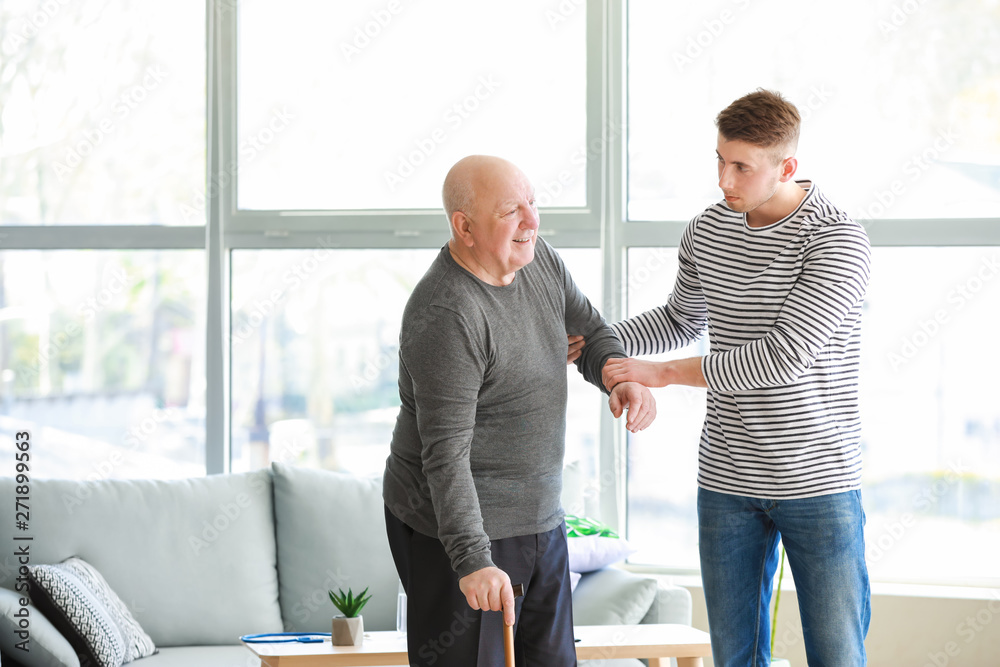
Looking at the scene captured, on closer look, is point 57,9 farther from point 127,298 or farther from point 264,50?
point 127,298

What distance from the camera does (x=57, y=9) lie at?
3.67 metres

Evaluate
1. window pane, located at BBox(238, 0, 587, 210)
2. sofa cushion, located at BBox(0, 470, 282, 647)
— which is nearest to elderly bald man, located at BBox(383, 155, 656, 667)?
sofa cushion, located at BBox(0, 470, 282, 647)

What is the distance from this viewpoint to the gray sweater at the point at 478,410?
5.23 feet

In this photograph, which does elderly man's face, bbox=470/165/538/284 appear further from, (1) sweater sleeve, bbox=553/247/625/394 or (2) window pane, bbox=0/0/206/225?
(2) window pane, bbox=0/0/206/225

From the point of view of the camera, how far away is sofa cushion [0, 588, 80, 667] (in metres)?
2.51

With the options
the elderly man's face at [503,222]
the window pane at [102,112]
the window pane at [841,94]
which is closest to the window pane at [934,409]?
the window pane at [841,94]

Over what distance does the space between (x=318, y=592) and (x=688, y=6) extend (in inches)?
98.1

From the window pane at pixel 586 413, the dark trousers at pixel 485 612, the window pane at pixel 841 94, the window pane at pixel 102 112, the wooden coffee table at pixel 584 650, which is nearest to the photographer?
the dark trousers at pixel 485 612

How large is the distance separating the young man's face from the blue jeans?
0.58 m

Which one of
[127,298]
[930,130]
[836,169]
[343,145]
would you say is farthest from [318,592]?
[930,130]

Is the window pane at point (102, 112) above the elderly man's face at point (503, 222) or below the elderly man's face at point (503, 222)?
above

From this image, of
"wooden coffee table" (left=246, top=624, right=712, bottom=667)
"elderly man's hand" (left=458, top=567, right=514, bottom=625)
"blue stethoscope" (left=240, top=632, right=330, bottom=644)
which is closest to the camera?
"elderly man's hand" (left=458, top=567, right=514, bottom=625)

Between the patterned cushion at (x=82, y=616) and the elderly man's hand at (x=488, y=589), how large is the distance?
1.52m

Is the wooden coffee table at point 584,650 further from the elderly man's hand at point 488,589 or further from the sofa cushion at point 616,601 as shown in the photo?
the elderly man's hand at point 488,589
